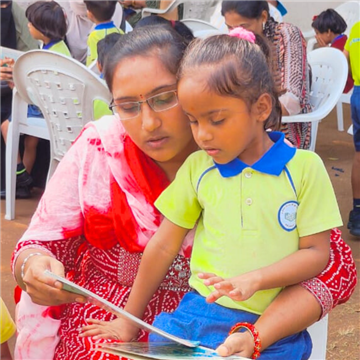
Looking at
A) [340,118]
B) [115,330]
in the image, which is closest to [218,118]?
[115,330]

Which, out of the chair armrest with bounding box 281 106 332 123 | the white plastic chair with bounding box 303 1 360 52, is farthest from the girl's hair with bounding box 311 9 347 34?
the chair armrest with bounding box 281 106 332 123

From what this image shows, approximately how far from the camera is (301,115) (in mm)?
4543

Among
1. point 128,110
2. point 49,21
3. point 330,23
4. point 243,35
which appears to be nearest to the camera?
point 243,35

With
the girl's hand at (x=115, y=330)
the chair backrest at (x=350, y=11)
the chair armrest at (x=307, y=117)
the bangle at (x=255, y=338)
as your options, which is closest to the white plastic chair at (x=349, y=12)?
the chair backrest at (x=350, y=11)

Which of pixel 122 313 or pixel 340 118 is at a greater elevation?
pixel 122 313

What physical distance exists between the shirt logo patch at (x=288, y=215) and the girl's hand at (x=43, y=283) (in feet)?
1.77

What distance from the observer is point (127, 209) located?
6.66 ft

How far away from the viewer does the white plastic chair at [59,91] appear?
4.24 meters

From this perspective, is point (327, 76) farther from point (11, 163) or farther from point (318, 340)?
point (318, 340)

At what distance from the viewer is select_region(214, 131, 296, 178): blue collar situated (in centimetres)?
172

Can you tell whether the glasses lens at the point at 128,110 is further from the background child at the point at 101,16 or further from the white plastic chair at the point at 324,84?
the background child at the point at 101,16

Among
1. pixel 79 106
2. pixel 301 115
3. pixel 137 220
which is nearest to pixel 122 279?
pixel 137 220

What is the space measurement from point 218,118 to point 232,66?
0.13 metres

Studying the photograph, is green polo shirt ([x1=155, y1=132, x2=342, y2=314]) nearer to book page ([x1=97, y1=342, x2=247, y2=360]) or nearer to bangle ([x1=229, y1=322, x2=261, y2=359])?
bangle ([x1=229, y1=322, x2=261, y2=359])
